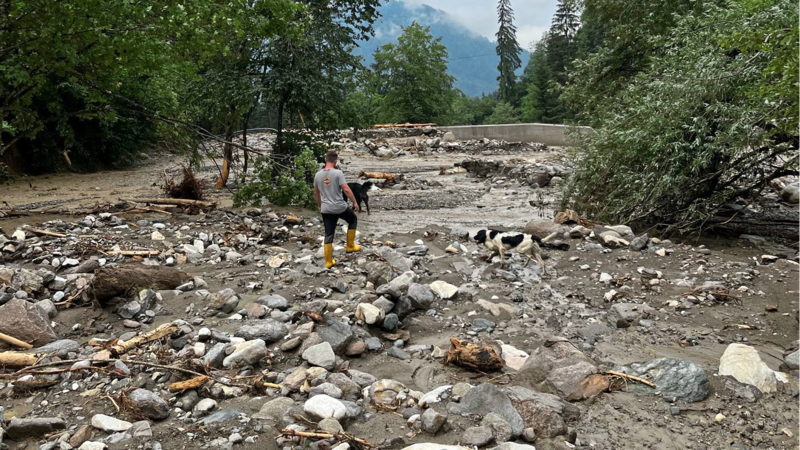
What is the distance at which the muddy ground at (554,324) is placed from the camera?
371cm

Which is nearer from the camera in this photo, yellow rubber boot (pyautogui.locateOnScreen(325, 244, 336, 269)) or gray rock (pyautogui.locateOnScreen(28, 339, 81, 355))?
gray rock (pyautogui.locateOnScreen(28, 339, 81, 355))

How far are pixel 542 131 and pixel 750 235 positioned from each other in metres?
21.2

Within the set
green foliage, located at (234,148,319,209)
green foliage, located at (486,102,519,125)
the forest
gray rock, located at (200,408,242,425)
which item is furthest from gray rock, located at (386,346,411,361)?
green foliage, located at (486,102,519,125)

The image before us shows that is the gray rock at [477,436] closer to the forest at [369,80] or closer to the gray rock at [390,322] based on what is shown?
the gray rock at [390,322]

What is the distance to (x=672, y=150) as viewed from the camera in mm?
9055

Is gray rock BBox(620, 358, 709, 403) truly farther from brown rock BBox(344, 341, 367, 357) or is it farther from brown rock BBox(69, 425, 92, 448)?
brown rock BBox(69, 425, 92, 448)

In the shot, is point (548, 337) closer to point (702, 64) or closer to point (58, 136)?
point (702, 64)

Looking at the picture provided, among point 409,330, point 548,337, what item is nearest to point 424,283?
point 409,330

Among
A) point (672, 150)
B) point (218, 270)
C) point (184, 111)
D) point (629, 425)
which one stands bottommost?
point (629, 425)

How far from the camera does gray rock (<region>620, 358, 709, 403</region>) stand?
13.7 ft

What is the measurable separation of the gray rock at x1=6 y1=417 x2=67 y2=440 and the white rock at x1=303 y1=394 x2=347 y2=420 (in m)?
1.68

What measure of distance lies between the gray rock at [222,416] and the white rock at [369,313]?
1850mm

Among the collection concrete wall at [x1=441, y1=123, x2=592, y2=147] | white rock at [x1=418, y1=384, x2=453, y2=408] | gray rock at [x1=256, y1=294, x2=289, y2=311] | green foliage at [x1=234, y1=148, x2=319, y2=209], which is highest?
concrete wall at [x1=441, y1=123, x2=592, y2=147]

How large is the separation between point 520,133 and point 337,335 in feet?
89.6
